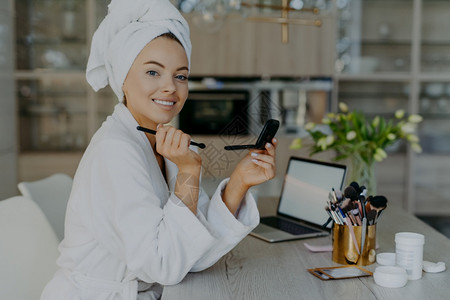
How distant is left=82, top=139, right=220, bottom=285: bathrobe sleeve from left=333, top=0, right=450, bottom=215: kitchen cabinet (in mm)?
3582

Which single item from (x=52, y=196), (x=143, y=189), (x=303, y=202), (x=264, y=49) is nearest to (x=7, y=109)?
(x=264, y=49)

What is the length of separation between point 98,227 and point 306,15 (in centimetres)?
346

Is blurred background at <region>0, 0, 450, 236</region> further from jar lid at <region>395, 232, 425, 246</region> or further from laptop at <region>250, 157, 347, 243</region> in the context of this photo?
jar lid at <region>395, 232, 425, 246</region>

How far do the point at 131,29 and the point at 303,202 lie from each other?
91 centimetres

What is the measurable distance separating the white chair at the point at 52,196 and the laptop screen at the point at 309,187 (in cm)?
84

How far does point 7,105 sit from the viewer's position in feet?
13.5

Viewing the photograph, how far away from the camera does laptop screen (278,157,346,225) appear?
5.65 feet

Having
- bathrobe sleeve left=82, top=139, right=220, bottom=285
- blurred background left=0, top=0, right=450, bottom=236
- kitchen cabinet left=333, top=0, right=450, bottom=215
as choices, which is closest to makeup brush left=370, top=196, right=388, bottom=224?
bathrobe sleeve left=82, top=139, right=220, bottom=285

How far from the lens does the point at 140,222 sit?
111cm

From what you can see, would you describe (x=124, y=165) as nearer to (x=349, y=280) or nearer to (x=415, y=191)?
(x=349, y=280)

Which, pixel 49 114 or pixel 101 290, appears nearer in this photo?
pixel 101 290

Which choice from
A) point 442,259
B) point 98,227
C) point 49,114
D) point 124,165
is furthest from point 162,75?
point 49,114

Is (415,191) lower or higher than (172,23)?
lower

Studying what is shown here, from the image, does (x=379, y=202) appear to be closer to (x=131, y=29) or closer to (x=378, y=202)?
(x=378, y=202)
